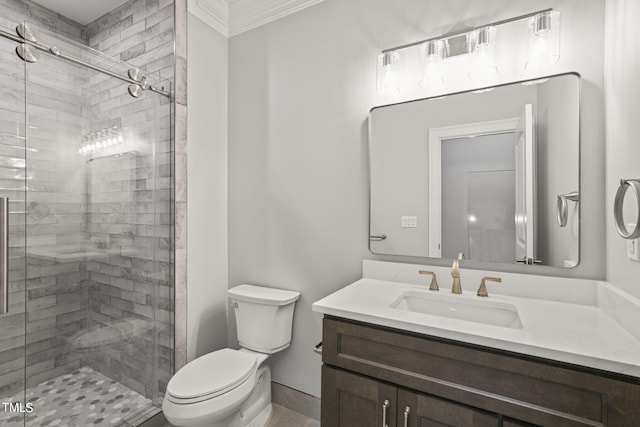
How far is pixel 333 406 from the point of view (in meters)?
1.26

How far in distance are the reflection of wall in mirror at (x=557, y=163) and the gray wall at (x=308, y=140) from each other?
20 cm

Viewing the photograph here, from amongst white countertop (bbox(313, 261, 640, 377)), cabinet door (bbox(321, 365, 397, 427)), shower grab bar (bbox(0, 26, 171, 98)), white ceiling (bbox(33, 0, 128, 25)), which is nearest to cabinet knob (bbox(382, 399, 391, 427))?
cabinet door (bbox(321, 365, 397, 427))

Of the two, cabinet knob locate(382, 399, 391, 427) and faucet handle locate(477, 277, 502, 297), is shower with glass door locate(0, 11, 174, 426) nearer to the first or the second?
cabinet knob locate(382, 399, 391, 427)

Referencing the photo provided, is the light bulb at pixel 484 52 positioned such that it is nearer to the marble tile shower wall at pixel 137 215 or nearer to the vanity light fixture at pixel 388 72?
the vanity light fixture at pixel 388 72

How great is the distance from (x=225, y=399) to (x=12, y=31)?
1897mm

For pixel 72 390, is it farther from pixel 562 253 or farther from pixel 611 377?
pixel 562 253

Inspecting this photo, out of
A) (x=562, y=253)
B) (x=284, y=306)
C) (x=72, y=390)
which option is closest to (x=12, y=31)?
(x=72, y=390)

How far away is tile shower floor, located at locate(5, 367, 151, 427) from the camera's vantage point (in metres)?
1.48

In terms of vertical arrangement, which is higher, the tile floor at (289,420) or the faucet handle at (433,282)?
the faucet handle at (433,282)

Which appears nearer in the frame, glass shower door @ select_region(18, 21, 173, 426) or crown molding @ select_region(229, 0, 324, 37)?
glass shower door @ select_region(18, 21, 173, 426)

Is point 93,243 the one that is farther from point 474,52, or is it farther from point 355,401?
point 474,52

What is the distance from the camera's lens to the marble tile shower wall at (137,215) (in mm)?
1756

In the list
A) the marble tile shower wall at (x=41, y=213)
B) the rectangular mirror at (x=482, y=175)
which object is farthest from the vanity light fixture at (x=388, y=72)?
the marble tile shower wall at (x=41, y=213)

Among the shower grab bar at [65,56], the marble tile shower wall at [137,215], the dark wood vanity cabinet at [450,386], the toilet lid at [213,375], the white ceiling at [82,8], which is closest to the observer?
the dark wood vanity cabinet at [450,386]
